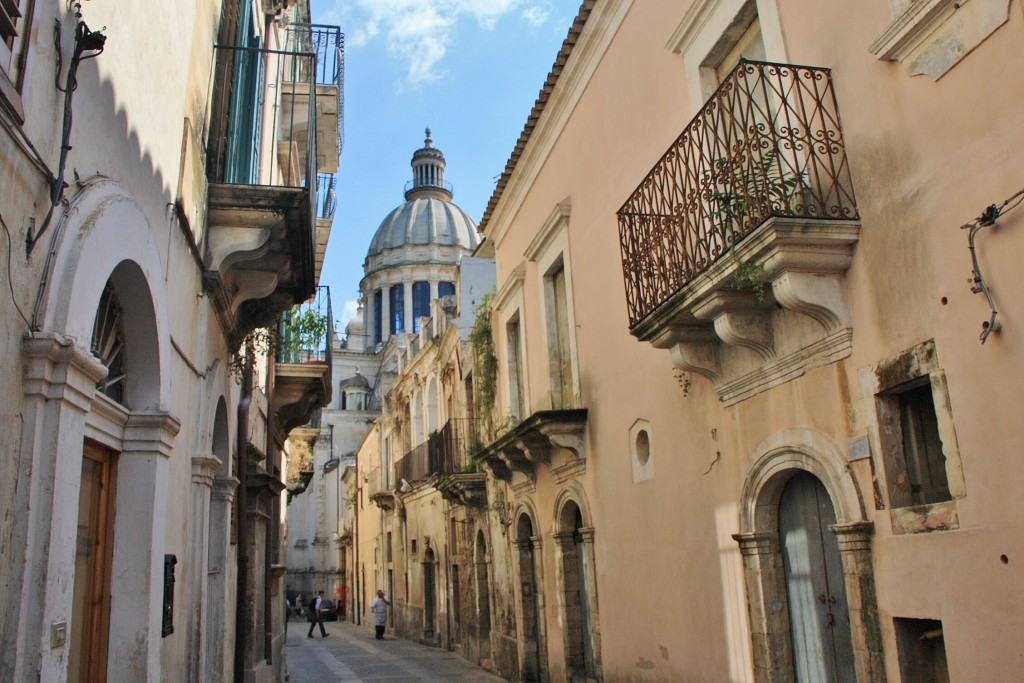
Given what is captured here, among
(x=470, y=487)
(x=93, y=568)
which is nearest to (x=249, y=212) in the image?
(x=93, y=568)

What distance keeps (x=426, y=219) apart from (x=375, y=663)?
162 feet

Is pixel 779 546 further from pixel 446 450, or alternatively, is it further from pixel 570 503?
pixel 446 450

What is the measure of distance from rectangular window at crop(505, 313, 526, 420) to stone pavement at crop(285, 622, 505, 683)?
15.4 feet

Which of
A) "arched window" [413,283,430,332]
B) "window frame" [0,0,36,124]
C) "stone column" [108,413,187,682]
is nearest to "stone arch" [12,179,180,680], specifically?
"stone column" [108,413,187,682]

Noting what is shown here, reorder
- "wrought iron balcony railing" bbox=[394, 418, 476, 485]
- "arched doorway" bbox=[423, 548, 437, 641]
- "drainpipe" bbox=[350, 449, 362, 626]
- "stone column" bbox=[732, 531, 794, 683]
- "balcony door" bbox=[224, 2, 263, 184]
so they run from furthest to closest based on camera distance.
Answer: "drainpipe" bbox=[350, 449, 362, 626] < "arched doorway" bbox=[423, 548, 437, 641] < "wrought iron balcony railing" bbox=[394, 418, 476, 485] < "balcony door" bbox=[224, 2, 263, 184] < "stone column" bbox=[732, 531, 794, 683]

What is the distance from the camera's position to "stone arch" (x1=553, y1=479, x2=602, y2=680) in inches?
399

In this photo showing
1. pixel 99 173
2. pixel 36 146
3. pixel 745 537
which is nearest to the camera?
pixel 36 146

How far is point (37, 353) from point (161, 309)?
6.66ft

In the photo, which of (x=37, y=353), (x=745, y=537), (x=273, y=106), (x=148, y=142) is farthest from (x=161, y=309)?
(x=273, y=106)

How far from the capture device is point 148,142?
530cm

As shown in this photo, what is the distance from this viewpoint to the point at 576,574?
11.1 meters

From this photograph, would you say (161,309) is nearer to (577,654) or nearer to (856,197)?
(856,197)

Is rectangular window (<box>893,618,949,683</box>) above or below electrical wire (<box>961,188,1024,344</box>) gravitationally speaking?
below

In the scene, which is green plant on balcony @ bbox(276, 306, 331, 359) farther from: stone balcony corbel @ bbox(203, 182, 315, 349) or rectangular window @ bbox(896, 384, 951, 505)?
rectangular window @ bbox(896, 384, 951, 505)
